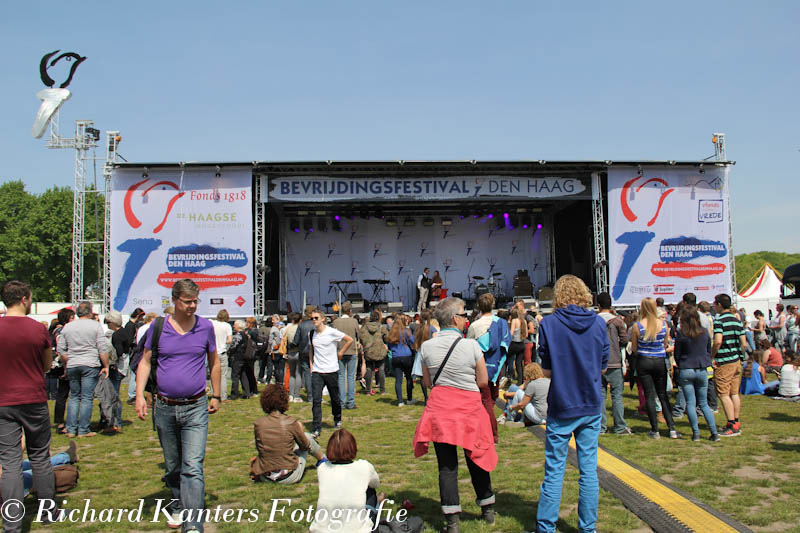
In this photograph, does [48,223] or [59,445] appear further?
[48,223]

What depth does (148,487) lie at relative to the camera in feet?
17.3

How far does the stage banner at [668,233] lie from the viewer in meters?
18.3

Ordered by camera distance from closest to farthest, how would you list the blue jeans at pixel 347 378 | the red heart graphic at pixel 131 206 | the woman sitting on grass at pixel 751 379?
the blue jeans at pixel 347 378, the woman sitting on grass at pixel 751 379, the red heart graphic at pixel 131 206

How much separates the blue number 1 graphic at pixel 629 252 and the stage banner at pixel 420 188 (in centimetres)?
171

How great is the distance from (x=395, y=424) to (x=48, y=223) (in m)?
38.3

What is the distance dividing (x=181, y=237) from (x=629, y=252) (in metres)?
13.2

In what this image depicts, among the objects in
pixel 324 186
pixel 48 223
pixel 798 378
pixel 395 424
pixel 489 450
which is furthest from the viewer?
pixel 48 223

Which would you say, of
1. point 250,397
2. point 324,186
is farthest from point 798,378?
point 324,186

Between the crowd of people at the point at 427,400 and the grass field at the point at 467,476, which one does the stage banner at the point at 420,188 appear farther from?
the crowd of people at the point at 427,400

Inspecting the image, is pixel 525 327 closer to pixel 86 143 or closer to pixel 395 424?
pixel 395 424

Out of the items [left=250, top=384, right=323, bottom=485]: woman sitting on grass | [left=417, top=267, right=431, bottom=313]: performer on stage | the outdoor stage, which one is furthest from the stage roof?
[left=250, top=384, right=323, bottom=485]: woman sitting on grass

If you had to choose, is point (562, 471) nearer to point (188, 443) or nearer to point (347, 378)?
point (188, 443)

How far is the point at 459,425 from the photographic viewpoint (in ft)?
12.8

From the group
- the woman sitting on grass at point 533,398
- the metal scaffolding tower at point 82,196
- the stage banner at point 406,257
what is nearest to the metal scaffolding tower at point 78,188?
the metal scaffolding tower at point 82,196
